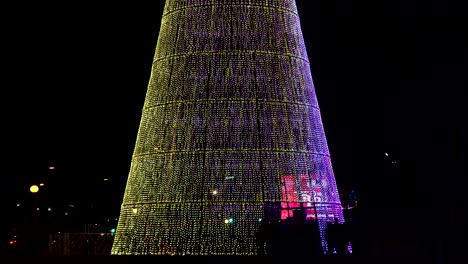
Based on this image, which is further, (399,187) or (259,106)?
(399,187)

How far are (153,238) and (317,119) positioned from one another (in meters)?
3.95

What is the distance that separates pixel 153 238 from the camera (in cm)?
1461

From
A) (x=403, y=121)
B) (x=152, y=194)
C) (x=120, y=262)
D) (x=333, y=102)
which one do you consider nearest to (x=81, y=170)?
(x=333, y=102)

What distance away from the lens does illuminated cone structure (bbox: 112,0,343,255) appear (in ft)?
47.4

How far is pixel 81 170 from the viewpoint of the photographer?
28.3 m

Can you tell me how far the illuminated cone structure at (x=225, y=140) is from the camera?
1446 cm

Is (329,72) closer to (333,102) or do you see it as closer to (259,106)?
(333,102)

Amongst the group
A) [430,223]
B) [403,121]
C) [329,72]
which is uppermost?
[329,72]

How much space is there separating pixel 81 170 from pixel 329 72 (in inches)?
402

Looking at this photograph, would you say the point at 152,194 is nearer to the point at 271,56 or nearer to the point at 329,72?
the point at 271,56

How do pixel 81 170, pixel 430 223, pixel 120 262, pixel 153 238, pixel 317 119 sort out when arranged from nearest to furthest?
pixel 120 262 → pixel 430 223 → pixel 153 238 → pixel 317 119 → pixel 81 170

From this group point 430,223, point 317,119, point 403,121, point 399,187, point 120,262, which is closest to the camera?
point 120,262

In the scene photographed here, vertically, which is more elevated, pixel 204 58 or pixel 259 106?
pixel 204 58

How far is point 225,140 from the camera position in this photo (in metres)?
14.8
